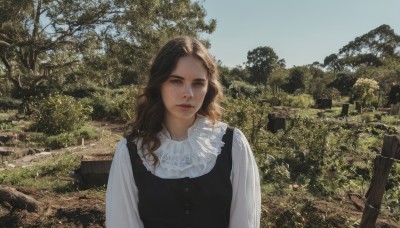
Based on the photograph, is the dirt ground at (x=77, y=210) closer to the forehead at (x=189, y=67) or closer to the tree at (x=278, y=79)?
the forehead at (x=189, y=67)

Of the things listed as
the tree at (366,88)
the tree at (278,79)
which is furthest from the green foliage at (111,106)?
the tree at (278,79)

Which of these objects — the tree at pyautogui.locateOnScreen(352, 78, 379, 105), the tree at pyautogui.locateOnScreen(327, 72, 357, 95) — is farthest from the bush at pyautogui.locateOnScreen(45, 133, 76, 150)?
the tree at pyautogui.locateOnScreen(327, 72, 357, 95)

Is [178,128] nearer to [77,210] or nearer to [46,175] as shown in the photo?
[77,210]

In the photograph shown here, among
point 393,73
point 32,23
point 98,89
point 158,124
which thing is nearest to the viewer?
point 158,124

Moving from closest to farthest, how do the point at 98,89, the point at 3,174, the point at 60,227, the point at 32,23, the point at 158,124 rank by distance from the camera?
the point at 158,124, the point at 60,227, the point at 3,174, the point at 32,23, the point at 98,89

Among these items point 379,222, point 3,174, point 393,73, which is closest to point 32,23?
point 3,174

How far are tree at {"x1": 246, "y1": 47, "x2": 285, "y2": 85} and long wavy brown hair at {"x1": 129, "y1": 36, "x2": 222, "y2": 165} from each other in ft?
157

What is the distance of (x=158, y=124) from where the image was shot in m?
1.90

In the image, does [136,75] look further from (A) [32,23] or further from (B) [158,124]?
(B) [158,124]

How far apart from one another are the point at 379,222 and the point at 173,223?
131 inches

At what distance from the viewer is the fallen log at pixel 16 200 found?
4219 mm

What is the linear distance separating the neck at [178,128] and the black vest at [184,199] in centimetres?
26

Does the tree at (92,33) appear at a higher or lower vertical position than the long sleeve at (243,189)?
higher

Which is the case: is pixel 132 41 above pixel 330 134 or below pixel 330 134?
above
